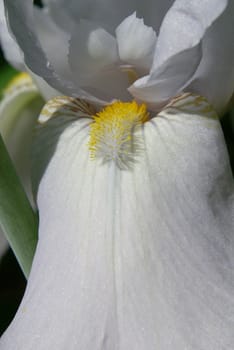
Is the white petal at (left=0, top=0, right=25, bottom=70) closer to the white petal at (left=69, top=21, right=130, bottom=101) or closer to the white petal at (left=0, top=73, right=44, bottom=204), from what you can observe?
the white petal at (left=69, top=21, right=130, bottom=101)

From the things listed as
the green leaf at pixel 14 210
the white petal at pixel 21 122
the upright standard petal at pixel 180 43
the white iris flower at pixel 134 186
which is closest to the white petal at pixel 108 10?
the white iris flower at pixel 134 186

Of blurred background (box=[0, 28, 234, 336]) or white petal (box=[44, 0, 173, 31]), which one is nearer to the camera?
white petal (box=[44, 0, 173, 31])

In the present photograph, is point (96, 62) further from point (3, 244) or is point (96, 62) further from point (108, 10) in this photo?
point (3, 244)

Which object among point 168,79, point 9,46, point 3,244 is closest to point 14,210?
point 168,79

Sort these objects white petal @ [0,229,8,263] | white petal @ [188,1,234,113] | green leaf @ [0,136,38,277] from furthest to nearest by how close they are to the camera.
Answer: white petal @ [0,229,8,263] < white petal @ [188,1,234,113] < green leaf @ [0,136,38,277]

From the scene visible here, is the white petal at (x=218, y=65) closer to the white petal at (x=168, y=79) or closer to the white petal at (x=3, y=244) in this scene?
the white petal at (x=168, y=79)

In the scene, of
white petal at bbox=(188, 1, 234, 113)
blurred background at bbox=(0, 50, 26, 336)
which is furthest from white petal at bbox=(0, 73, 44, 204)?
white petal at bbox=(188, 1, 234, 113)

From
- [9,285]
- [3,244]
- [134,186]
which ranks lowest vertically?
[9,285]
